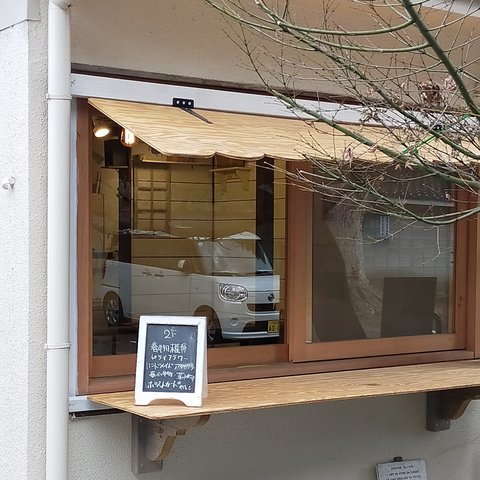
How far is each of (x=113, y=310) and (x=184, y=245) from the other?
65cm

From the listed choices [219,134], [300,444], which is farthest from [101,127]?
[300,444]

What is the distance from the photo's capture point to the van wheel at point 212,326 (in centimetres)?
518

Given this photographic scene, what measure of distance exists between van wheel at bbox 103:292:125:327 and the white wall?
484 millimetres

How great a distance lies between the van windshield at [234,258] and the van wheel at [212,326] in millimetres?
251

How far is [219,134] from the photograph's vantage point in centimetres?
432

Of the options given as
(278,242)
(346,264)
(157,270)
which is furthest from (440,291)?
(157,270)

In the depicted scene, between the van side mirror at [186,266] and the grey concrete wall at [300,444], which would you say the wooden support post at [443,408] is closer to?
the grey concrete wall at [300,444]

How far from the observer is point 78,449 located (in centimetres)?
442

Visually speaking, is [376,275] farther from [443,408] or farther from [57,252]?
[57,252]

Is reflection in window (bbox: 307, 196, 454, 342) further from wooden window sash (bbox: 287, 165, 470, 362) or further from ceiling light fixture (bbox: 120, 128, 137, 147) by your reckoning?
ceiling light fixture (bbox: 120, 128, 137, 147)

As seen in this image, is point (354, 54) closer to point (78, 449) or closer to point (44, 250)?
point (44, 250)

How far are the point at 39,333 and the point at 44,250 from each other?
0.43 m

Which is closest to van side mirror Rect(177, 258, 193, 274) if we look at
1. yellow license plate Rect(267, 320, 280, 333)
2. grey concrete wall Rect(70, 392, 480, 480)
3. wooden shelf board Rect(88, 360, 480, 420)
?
yellow license plate Rect(267, 320, 280, 333)

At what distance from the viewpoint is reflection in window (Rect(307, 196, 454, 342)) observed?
551 centimetres
